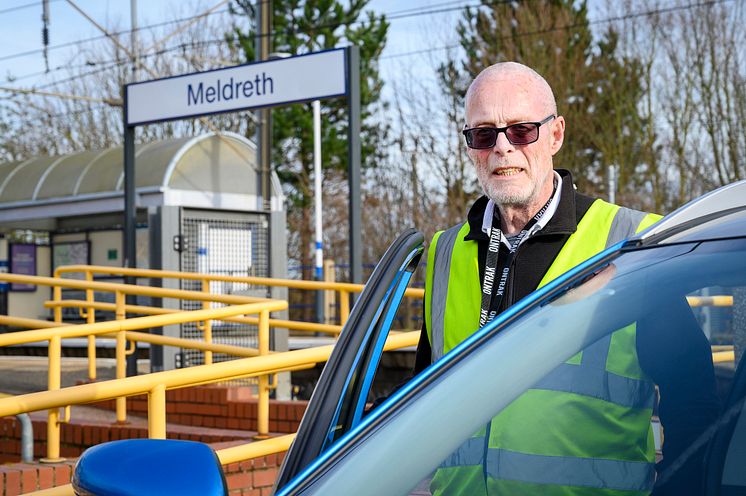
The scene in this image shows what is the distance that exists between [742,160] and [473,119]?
22.5 m

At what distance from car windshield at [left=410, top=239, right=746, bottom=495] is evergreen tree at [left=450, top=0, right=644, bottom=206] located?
964 inches

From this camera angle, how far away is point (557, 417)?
1.50 metres

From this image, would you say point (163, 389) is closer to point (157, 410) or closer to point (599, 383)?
point (157, 410)

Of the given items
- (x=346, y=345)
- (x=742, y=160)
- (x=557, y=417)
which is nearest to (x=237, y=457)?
(x=346, y=345)

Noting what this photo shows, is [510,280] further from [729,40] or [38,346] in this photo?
[729,40]

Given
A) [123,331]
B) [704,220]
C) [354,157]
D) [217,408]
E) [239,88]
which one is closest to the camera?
[704,220]

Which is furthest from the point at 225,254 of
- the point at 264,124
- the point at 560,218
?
the point at 560,218

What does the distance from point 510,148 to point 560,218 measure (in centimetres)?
19

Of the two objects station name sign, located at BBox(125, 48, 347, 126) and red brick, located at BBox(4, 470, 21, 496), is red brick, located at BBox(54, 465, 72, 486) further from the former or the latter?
station name sign, located at BBox(125, 48, 347, 126)

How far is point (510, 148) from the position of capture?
238 cm

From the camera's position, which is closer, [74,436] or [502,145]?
[502,145]

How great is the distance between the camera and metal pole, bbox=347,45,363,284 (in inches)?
381

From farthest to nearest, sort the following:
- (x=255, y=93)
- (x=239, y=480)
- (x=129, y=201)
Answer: (x=129, y=201)
(x=255, y=93)
(x=239, y=480)

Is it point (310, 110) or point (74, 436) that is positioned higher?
point (310, 110)
